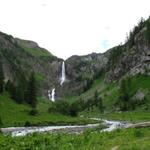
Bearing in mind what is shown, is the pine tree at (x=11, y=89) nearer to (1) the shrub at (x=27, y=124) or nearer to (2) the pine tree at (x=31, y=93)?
(2) the pine tree at (x=31, y=93)

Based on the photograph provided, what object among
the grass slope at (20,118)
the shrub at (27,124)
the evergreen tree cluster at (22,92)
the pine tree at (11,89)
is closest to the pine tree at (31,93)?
the evergreen tree cluster at (22,92)

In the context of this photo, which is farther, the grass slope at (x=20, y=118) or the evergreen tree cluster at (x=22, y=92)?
the evergreen tree cluster at (x=22, y=92)

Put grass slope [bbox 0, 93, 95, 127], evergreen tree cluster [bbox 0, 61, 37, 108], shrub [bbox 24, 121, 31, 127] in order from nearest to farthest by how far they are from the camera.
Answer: shrub [bbox 24, 121, 31, 127], grass slope [bbox 0, 93, 95, 127], evergreen tree cluster [bbox 0, 61, 37, 108]

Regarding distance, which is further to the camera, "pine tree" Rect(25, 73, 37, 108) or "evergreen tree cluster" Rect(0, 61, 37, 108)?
"pine tree" Rect(25, 73, 37, 108)

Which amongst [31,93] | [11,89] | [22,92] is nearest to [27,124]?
[22,92]

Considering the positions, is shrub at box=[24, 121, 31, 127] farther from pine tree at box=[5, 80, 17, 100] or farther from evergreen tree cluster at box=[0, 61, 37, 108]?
pine tree at box=[5, 80, 17, 100]

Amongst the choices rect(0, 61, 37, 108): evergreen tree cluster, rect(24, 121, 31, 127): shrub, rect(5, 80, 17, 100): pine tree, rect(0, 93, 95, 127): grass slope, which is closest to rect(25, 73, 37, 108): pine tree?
rect(0, 61, 37, 108): evergreen tree cluster

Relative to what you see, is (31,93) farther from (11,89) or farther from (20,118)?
(20,118)

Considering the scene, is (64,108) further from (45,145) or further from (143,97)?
(45,145)

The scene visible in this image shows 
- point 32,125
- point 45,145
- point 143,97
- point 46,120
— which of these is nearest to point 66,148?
point 45,145

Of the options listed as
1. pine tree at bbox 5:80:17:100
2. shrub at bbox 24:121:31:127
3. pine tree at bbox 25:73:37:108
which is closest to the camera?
shrub at bbox 24:121:31:127

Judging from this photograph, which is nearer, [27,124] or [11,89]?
[27,124]

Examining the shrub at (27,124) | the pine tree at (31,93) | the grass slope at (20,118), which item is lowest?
the shrub at (27,124)

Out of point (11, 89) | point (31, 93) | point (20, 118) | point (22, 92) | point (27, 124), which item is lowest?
point (27, 124)
